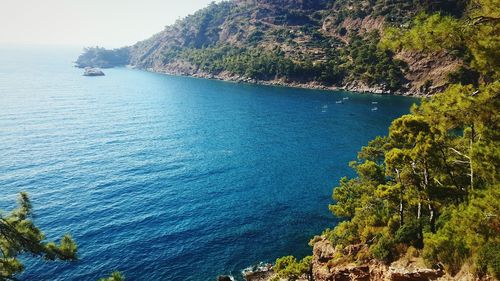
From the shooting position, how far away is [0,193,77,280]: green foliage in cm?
1588

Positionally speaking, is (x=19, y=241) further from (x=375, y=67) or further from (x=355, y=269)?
(x=375, y=67)

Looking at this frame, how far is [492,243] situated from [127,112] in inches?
4582

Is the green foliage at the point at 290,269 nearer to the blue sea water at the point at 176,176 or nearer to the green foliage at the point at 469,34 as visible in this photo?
the blue sea water at the point at 176,176

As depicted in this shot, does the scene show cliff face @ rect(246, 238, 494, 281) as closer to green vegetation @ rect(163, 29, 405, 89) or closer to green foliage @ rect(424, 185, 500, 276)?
green foliage @ rect(424, 185, 500, 276)

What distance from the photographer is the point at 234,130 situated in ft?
338

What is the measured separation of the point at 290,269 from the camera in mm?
36250

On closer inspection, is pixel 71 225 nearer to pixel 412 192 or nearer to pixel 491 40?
pixel 412 192

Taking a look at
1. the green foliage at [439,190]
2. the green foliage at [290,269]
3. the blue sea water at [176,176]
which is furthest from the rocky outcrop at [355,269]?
the blue sea water at [176,176]

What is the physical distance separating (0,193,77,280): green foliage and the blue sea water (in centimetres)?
2409

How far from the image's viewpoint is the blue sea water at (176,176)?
4428cm

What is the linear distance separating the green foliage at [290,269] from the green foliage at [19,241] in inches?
936

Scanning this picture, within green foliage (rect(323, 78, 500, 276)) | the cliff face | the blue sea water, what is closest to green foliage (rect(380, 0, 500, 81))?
green foliage (rect(323, 78, 500, 276))

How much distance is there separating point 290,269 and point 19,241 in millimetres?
26145

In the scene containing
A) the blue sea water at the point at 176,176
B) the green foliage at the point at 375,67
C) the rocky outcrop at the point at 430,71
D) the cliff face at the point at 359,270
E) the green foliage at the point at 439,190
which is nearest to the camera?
the green foliage at the point at 439,190
